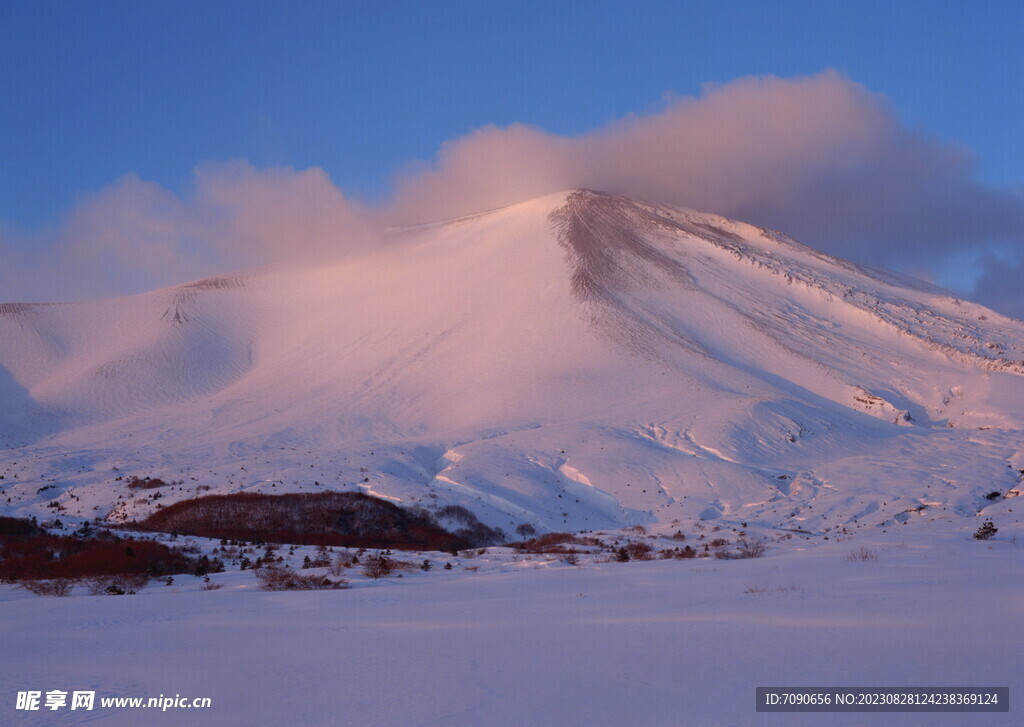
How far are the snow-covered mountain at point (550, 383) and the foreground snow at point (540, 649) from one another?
519 inches

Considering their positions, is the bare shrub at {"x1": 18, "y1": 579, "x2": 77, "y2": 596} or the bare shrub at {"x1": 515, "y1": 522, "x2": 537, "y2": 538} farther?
the bare shrub at {"x1": 515, "y1": 522, "x2": 537, "y2": 538}

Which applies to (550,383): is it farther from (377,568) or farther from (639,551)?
(377,568)

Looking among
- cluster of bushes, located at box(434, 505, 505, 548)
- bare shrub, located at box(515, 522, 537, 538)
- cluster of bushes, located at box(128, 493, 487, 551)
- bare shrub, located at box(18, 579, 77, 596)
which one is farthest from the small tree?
bare shrub, located at box(18, 579, 77, 596)

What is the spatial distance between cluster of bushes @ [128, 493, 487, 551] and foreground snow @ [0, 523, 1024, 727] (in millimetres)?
11552

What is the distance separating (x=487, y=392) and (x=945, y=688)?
33.0 metres

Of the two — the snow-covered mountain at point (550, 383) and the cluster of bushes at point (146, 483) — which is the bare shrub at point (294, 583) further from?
the cluster of bushes at point (146, 483)

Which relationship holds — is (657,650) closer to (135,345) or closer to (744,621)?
(744,621)

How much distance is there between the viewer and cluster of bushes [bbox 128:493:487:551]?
67.0ft

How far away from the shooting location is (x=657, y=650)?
5.07 meters

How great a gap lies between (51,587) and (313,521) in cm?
1186

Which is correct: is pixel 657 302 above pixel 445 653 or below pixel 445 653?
above

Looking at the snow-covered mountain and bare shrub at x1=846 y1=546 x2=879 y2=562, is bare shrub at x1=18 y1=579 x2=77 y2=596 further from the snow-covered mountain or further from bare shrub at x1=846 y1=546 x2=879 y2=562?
the snow-covered mountain

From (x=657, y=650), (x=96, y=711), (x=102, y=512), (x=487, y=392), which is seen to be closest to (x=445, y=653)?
(x=657, y=650)

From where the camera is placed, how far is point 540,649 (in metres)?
5.29
